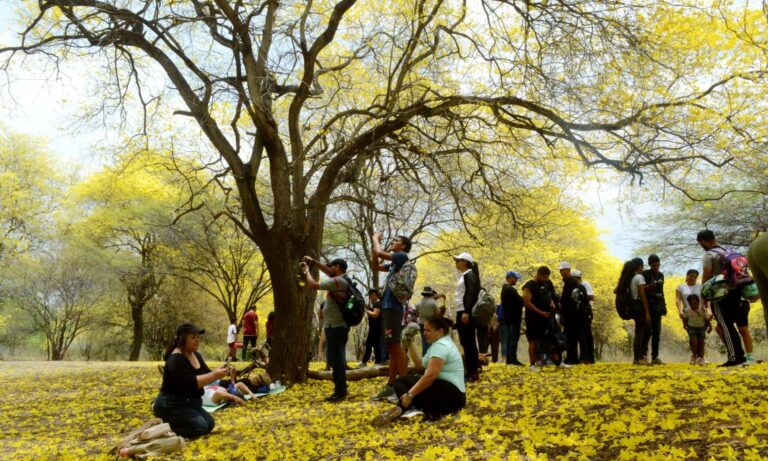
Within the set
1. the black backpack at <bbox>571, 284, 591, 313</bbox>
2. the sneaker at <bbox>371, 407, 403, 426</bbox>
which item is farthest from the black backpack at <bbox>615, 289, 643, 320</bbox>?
the sneaker at <bbox>371, 407, 403, 426</bbox>

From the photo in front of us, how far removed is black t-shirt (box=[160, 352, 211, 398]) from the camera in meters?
5.42

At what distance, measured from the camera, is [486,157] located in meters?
11.7

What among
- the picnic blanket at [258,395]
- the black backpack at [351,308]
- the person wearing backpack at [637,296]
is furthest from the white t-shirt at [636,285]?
the picnic blanket at [258,395]

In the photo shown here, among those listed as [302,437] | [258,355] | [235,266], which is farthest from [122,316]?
[302,437]

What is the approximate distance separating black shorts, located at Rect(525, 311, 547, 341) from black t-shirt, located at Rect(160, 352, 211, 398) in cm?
546

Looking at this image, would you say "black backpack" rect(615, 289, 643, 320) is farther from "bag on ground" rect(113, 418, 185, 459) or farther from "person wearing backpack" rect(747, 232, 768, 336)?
"person wearing backpack" rect(747, 232, 768, 336)

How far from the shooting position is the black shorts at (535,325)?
875 cm

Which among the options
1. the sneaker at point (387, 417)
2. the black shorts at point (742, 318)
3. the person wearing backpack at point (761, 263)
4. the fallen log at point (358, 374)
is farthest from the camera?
the fallen log at point (358, 374)

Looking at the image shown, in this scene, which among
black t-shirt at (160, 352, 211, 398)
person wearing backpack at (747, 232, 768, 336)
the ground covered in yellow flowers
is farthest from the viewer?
black t-shirt at (160, 352, 211, 398)

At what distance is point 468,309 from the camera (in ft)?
23.3

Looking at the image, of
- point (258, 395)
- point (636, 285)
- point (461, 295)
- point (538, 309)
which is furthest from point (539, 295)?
point (258, 395)

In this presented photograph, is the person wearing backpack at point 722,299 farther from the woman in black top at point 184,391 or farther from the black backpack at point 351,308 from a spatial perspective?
the woman in black top at point 184,391

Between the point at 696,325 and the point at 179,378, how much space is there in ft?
28.4

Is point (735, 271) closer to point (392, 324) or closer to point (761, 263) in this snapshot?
point (392, 324)
